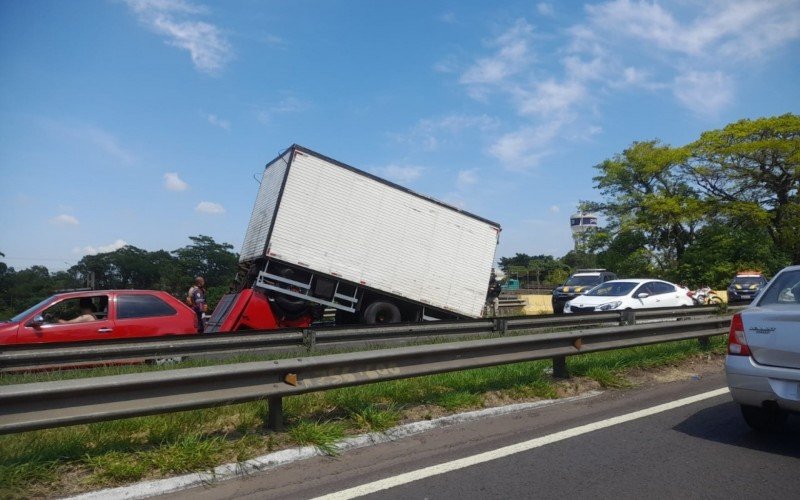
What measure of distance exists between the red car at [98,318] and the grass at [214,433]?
7.96 ft

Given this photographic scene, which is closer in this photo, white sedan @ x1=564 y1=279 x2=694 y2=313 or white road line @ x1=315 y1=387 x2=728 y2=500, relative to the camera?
white road line @ x1=315 y1=387 x2=728 y2=500

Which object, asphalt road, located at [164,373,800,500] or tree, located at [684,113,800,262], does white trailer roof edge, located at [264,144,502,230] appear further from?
tree, located at [684,113,800,262]

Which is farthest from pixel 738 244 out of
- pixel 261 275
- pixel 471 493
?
pixel 471 493

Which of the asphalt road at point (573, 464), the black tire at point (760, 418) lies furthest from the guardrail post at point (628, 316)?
the black tire at point (760, 418)

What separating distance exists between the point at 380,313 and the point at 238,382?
440 inches

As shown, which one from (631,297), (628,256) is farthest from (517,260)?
(631,297)

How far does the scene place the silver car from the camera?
15.4 ft

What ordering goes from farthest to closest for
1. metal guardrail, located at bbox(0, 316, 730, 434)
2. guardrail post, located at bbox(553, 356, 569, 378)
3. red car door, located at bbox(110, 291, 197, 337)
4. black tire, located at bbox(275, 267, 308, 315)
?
black tire, located at bbox(275, 267, 308, 315), red car door, located at bbox(110, 291, 197, 337), guardrail post, located at bbox(553, 356, 569, 378), metal guardrail, located at bbox(0, 316, 730, 434)

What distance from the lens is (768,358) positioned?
4.88 m

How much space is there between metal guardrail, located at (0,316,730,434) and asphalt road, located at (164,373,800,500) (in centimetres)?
63

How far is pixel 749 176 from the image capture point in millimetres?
39844

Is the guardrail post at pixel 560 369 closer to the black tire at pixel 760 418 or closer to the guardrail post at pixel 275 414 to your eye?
the black tire at pixel 760 418

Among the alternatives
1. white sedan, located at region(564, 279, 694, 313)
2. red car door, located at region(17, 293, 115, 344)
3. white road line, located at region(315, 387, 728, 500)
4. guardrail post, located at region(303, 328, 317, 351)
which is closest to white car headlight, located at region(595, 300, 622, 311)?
white sedan, located at region(564, 279, 694, 313)

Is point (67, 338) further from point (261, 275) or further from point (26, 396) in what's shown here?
point (26, 396)
